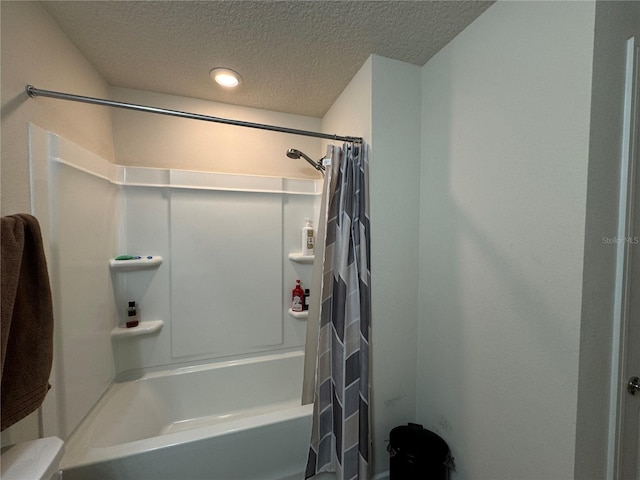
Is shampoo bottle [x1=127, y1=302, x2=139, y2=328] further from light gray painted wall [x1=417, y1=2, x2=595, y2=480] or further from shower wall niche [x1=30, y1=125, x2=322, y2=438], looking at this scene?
light gray painted wall [x1=417, y1=2, x2=595, y2=480]

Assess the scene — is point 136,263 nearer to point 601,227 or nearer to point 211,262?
point 211,262

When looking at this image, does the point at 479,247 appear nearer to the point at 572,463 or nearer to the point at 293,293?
the point at 572,463

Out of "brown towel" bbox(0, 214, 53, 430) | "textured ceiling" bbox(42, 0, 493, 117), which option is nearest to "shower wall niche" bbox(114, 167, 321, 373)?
"textured ceiling" bbox(42, 0, 493, 117)

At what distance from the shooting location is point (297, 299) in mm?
1862

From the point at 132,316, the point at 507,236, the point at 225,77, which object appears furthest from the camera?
the point at 132,316

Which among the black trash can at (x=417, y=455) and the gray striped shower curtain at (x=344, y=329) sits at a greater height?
the gray striped shower curtain at (x=344, y=329)

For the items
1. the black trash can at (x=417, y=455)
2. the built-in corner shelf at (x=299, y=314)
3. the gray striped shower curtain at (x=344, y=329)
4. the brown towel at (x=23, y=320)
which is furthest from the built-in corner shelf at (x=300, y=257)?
the brown towel at (x=23, y=320)

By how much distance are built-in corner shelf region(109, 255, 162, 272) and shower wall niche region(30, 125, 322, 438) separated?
0.10 feet

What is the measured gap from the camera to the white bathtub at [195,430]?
3.19ft

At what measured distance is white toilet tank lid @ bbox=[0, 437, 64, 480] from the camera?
614 millimetres

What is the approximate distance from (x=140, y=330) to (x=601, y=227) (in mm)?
2193

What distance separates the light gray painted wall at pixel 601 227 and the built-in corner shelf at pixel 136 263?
202 cm

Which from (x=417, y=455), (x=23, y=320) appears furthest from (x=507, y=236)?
(x=23, y=320)

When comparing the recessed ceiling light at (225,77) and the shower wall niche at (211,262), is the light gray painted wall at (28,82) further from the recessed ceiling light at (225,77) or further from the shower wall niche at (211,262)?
the recessed ceiling light at (225,77)
